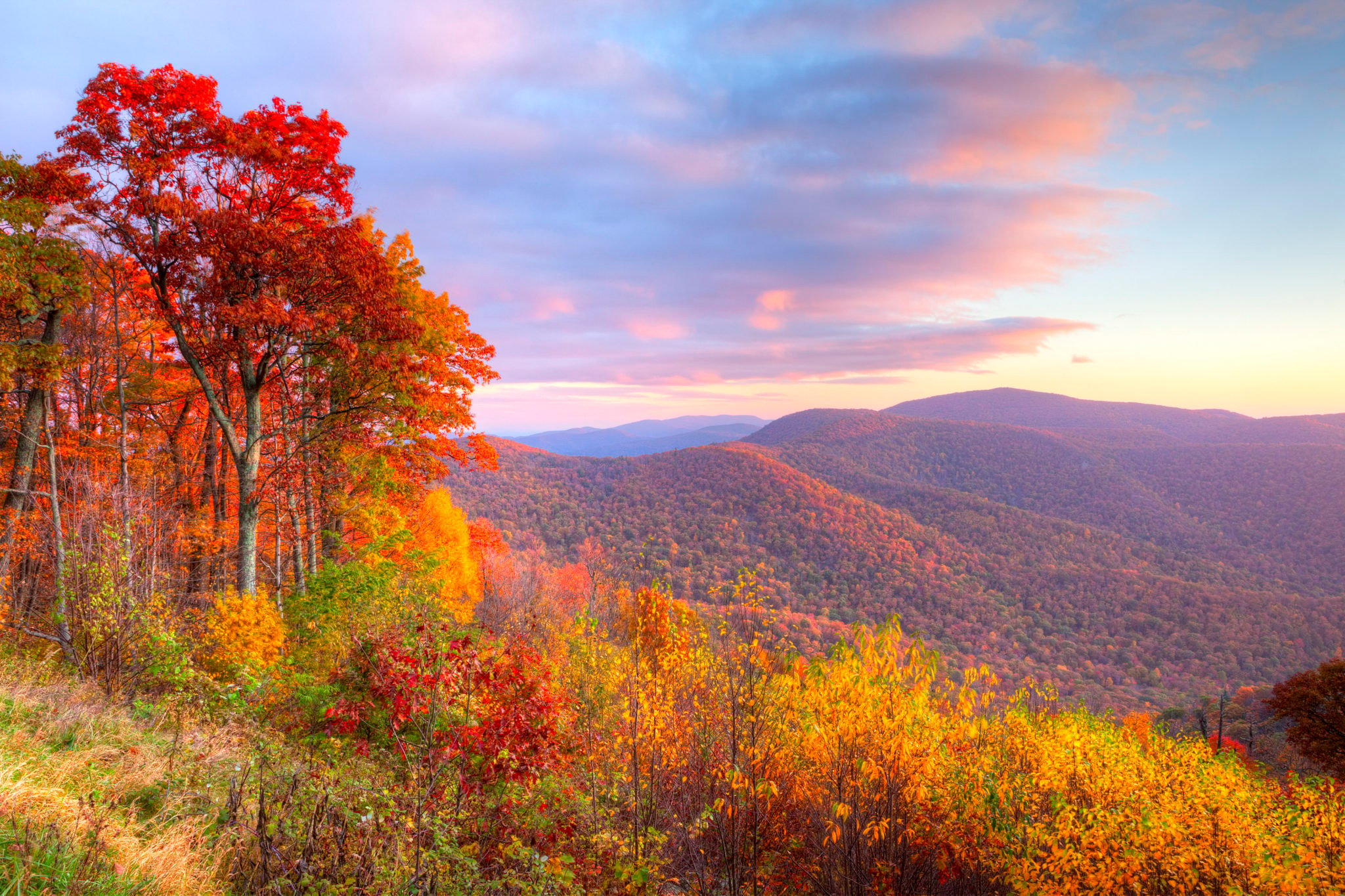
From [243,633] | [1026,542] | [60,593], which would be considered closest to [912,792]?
[243,633]

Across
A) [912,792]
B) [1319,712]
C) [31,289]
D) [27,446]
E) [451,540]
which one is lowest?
[1319,712]

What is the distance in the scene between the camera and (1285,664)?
64.8 metres

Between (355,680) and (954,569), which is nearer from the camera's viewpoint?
(355,680)

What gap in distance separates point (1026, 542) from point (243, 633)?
118 meters

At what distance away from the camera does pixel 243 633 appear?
331 inches

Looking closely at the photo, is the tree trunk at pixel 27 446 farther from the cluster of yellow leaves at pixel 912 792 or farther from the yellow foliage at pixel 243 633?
the cluster of yellow leaves at pixel 912 792

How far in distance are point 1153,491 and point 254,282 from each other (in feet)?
619

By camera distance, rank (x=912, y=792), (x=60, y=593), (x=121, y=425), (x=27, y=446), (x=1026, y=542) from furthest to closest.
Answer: (x=1026, y=542) < (x=27, y=446) < (x=121, y=425) < (x=60, y=593) < (x=912, y=792)

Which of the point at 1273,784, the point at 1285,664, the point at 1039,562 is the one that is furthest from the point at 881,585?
the point at 1273,784

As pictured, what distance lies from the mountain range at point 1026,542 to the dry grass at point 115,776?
101 feet

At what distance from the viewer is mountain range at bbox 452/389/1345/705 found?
67938mm

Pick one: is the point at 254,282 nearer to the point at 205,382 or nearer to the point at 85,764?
the point at 205,382

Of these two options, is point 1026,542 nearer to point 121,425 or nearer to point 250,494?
point 250,494

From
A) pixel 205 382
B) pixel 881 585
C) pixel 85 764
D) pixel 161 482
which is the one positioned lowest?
pixel 881 585
